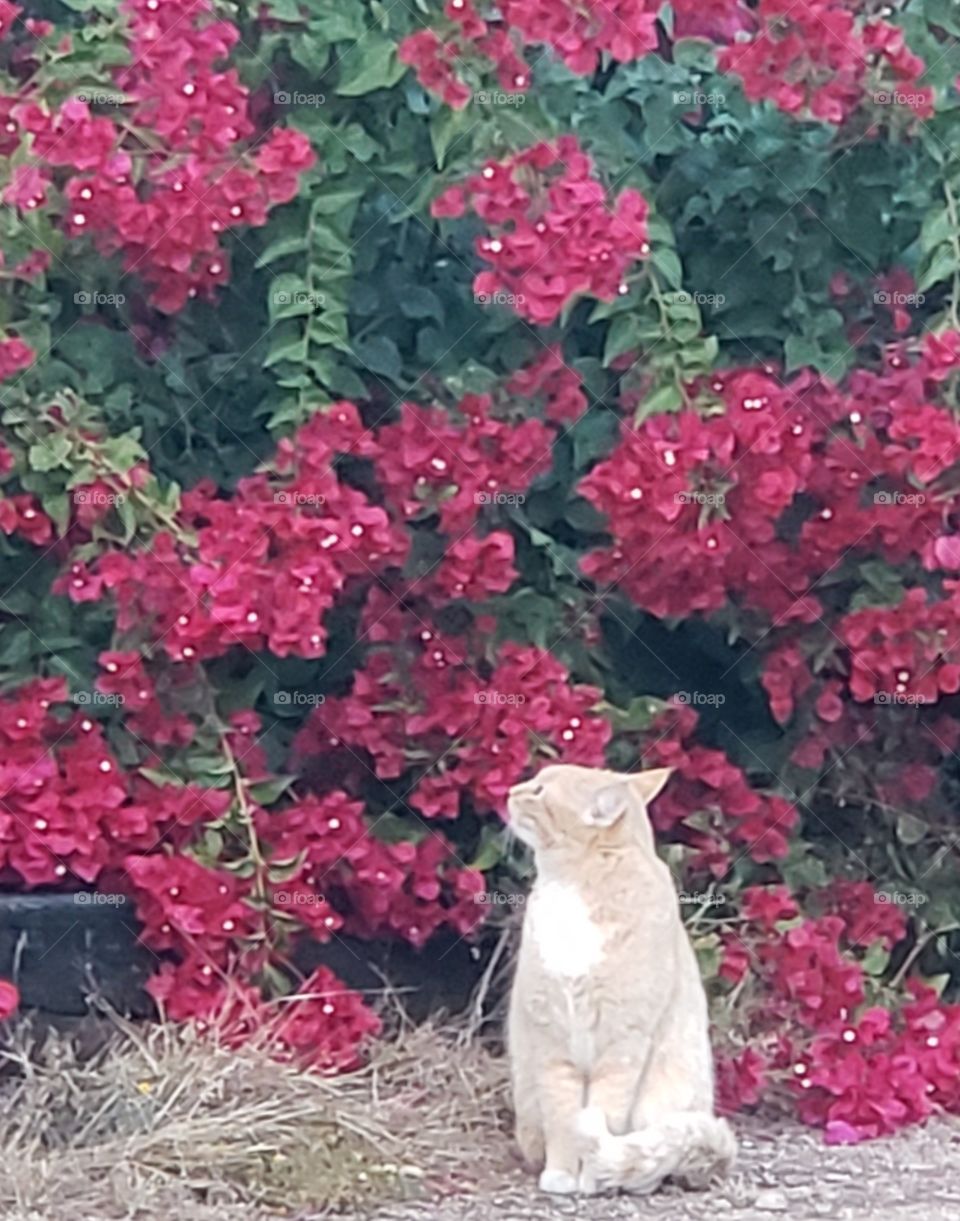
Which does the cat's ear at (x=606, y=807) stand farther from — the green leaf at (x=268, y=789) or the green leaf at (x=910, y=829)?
the green leaf at (x=910, y=829)

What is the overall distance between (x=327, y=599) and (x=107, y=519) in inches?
17.3

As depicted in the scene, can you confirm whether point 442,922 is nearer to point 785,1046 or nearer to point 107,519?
point 785,1046

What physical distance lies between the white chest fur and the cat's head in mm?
83

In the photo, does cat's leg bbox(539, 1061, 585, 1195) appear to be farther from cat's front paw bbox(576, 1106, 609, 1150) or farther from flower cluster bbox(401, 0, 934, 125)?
flower cluster bbox(401, 0, 934, 125)

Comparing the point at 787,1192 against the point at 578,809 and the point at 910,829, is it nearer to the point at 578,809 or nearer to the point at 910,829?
the point at 578,809

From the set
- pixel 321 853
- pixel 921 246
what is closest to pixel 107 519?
pixel 321 853

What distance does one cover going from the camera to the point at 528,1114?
3883mm
